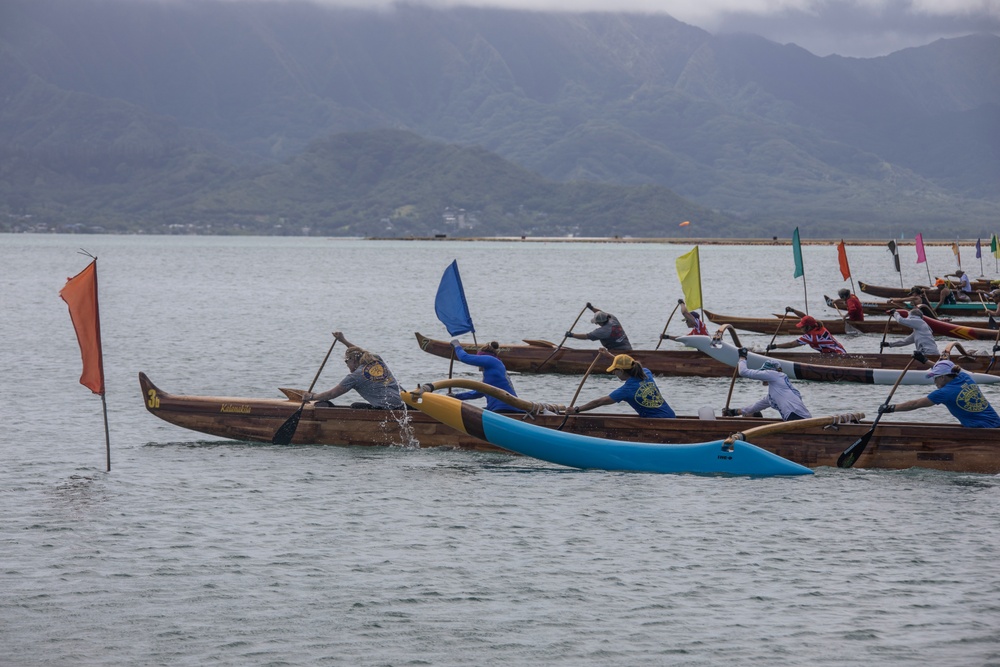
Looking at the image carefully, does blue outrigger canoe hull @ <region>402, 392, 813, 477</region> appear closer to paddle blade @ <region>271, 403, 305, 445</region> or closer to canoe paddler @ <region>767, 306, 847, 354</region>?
paddle blade @ <region>271, 403, 305, 445</region>

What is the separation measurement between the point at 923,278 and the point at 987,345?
228ft

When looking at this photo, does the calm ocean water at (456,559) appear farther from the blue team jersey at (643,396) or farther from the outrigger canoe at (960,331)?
the outrigger canoe at (960,331)

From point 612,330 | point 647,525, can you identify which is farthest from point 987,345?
point 647,525

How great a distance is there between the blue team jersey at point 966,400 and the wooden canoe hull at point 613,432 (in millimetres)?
193

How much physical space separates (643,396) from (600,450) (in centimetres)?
112

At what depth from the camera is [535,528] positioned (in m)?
17.2

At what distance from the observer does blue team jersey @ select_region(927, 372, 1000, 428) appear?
1911 centimetres

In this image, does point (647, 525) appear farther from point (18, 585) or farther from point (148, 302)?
point (148, 302)

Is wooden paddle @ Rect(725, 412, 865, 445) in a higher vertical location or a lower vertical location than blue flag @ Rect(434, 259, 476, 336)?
lower

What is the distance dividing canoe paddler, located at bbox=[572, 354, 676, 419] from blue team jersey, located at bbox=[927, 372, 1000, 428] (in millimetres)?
4182

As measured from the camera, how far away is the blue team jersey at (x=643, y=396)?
797 inches

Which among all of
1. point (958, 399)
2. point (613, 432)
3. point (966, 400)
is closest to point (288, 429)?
point (613, 432)

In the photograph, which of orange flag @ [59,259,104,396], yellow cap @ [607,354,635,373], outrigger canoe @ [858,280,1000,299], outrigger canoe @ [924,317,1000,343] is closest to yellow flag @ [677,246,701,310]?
outrigger canoe @ [924,317,1000,343]

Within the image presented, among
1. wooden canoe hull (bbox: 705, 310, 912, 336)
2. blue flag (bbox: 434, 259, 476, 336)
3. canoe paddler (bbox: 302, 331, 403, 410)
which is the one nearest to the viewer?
canoe paddler (bbox: 302, 331, 403, 410)
